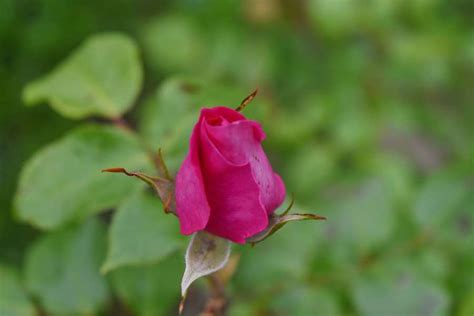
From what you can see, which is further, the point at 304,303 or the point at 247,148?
the point at 304,303

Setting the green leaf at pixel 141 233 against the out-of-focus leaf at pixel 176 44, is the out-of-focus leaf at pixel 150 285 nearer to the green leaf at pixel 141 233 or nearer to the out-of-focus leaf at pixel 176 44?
the green leaf at pixel 141 233

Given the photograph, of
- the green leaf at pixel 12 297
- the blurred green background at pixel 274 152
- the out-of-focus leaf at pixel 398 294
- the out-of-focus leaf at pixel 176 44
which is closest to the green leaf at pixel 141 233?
the blurred green background at pixel 274 152

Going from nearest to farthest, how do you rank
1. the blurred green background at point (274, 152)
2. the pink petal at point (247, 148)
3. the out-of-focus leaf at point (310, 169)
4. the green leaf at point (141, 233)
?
the pink petal at point (247, 148), the green leaf at point (141, 233), the blurred green background at point (274, 152), the out-of-focus leaf at point (310, 169)

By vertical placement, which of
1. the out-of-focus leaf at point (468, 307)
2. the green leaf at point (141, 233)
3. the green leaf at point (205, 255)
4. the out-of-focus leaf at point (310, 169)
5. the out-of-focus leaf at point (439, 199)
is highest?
the green leaf at point (205, 255)

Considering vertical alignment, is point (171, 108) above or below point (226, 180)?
below

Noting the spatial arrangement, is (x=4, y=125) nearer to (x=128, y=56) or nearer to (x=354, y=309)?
(x=128, y=56)

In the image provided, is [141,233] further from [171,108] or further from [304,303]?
[304,303]

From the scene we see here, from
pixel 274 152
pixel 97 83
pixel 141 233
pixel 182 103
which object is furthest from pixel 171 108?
pixel 274 152

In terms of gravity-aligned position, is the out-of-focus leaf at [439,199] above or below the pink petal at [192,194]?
below

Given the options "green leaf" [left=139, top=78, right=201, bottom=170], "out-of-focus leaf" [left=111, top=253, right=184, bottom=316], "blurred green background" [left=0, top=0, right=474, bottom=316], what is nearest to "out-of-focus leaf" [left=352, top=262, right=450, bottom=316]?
"blurred green background" [left=0, top=0, right=474, bottom=316]
